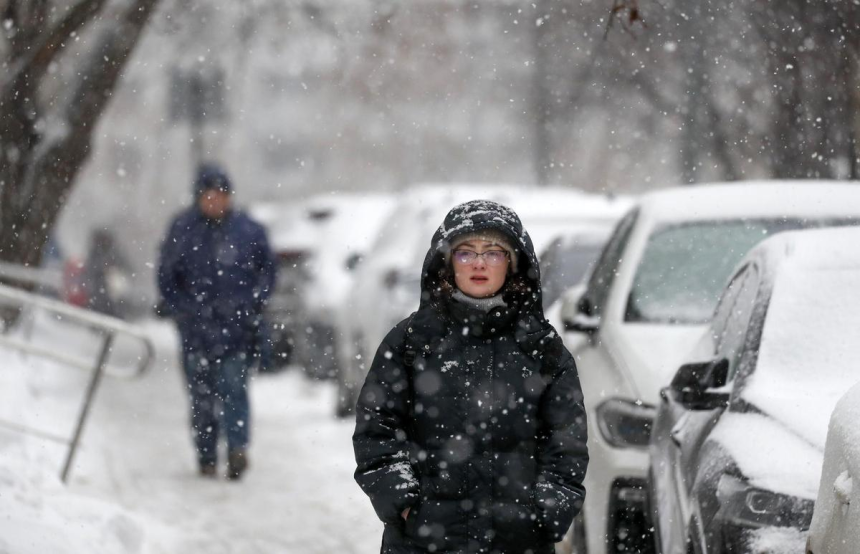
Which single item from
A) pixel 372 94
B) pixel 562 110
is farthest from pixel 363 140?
pixel 562 110

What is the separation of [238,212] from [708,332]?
4.60 meters

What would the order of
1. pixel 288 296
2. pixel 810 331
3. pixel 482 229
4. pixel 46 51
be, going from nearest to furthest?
pixel 482 229 → pixel 810 331 → pixel 46 51 → pixel 288 296

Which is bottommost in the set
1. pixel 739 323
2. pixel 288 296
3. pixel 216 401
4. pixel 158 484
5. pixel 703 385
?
pixel 158 484

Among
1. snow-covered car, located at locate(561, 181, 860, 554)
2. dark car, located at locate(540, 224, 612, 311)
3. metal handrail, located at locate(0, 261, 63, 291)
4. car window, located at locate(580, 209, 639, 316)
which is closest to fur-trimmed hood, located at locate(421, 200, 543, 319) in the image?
snow-covered car, located at locate(561, 181, 860, 554)

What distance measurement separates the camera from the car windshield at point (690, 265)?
22.5 feet

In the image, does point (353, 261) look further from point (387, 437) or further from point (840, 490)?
point (840, 490)

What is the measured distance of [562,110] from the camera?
23.0 m

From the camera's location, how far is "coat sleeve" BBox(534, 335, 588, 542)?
149 inches

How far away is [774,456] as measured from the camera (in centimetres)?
400

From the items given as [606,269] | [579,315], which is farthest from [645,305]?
[606,269]

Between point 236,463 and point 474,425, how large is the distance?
5.70 m

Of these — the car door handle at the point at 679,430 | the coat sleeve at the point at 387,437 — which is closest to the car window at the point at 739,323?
the car door handle at the point at 679,430

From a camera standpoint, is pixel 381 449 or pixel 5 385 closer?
pixel 381 449

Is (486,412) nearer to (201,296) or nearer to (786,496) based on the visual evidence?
(786,496)
